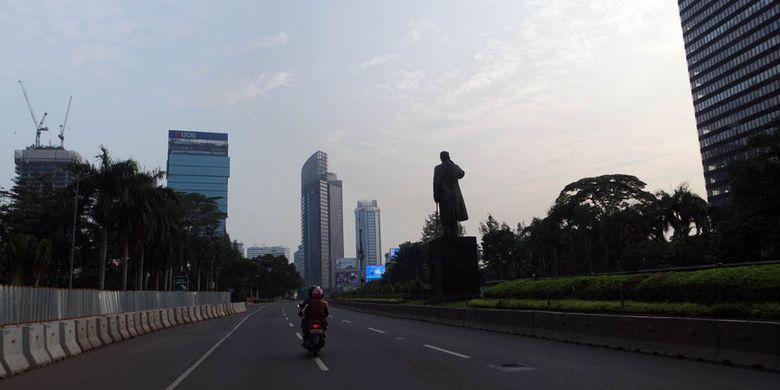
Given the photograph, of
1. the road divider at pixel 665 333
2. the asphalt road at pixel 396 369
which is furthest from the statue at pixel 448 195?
the asphalt road at pixel 396 369

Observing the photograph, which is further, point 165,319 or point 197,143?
point 197,143

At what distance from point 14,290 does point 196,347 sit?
519cm

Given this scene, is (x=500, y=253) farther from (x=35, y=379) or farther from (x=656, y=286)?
(x=35, y=379)

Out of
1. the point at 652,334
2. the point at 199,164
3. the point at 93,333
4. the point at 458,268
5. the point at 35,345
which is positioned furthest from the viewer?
the point at 199,164

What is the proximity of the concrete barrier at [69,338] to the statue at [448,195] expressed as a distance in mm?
19193

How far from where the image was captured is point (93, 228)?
59.2 m

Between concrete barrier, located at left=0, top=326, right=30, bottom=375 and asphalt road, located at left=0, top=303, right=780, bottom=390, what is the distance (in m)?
0.28

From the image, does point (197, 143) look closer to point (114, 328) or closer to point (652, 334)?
point (114, 328)

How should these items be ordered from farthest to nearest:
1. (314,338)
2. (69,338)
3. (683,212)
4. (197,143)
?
(197,143) → (683,212) → (69,338) → (314,338)

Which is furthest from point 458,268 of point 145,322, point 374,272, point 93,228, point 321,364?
point 374,272

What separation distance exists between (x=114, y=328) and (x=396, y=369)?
14294 mm

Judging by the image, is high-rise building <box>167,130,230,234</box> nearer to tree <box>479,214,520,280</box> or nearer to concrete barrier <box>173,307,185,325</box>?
tree <box>479,214,520,280</box>

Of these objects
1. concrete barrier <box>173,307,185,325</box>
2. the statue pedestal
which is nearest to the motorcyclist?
the statue pedestal

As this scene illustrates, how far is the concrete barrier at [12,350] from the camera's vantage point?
11828 millimetres
